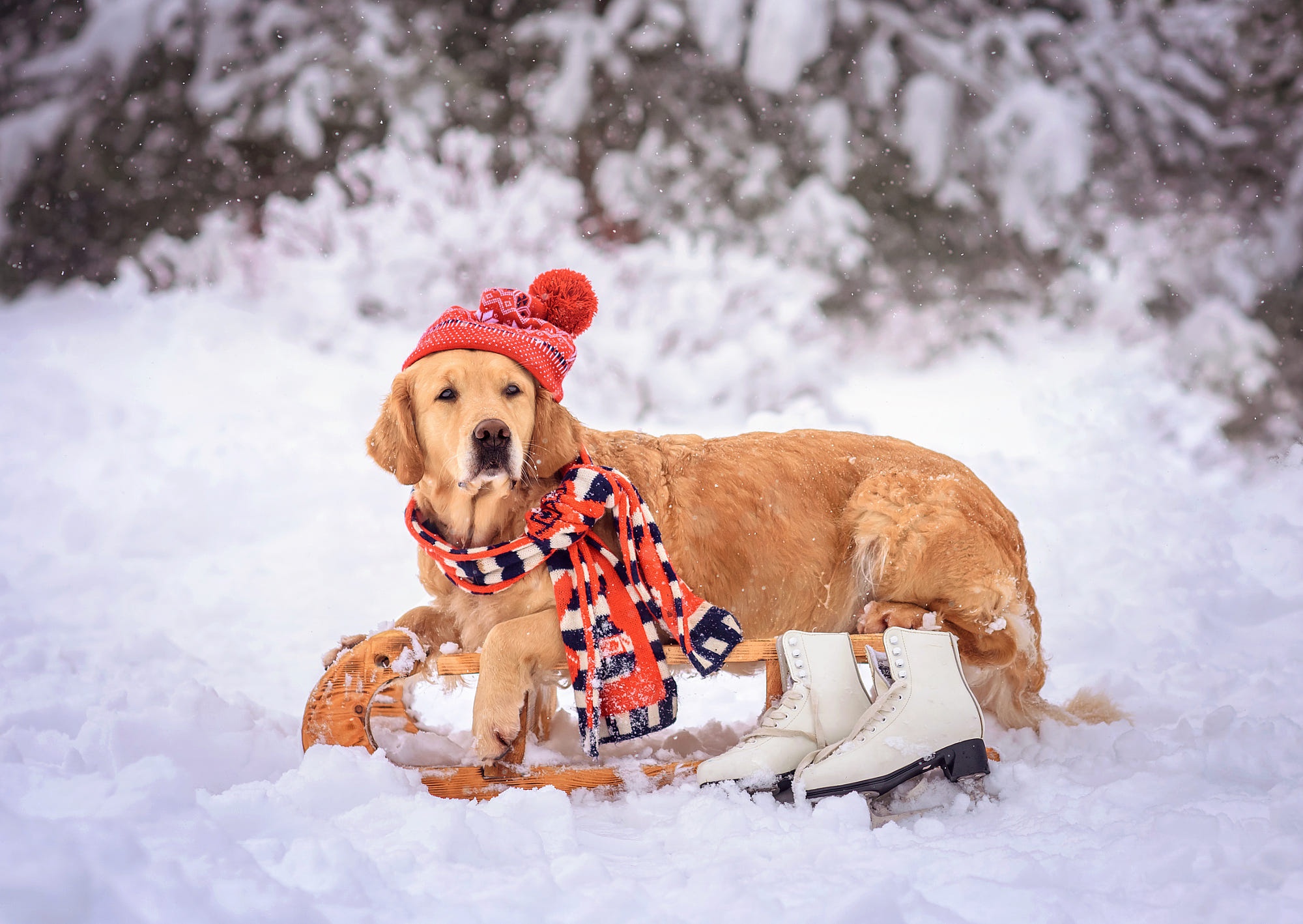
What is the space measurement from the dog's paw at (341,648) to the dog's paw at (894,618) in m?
1.50

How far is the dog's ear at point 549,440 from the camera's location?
2381 mm

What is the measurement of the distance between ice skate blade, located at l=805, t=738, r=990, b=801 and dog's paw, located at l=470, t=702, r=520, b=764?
2.47 ft

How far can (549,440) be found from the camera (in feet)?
7.83

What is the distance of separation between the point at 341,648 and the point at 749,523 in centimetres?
131

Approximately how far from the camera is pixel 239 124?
579 cm

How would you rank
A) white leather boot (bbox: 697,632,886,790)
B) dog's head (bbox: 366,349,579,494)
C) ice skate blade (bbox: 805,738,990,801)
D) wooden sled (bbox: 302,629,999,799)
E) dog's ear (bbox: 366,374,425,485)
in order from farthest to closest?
dog's ear (bbox: 366,374,425,485)
dog's head (bbox: 366,349,579,494)
wooden sled (bbox: 302,629,999,799)
white leather boot (bbox: 697,632,886,790)
ice skate blade (bbox: 805,738,990,801)

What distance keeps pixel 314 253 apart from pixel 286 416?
140 cm

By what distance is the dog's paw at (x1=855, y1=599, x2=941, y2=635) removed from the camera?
246 cm

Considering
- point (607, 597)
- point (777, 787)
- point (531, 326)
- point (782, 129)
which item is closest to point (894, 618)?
point (777, 787)

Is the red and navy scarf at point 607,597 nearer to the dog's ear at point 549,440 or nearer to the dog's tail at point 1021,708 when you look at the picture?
the dog's ear at point 549,440

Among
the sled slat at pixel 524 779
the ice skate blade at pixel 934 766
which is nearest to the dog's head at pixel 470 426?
the sled slat at pixel 524 779

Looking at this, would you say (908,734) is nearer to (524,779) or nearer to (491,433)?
(524,779)

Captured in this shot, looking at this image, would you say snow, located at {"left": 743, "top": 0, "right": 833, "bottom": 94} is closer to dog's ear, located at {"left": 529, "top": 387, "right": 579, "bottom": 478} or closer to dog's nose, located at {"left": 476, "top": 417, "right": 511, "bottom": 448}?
dog's ear, located at {"left": 529, "top": 387, "right": 579, "bottom": 478}

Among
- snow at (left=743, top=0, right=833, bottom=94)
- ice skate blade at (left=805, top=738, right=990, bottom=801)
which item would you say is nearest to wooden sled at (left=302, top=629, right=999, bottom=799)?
ice skate blade at (left=805, top=738, right=990, bottom=801)
